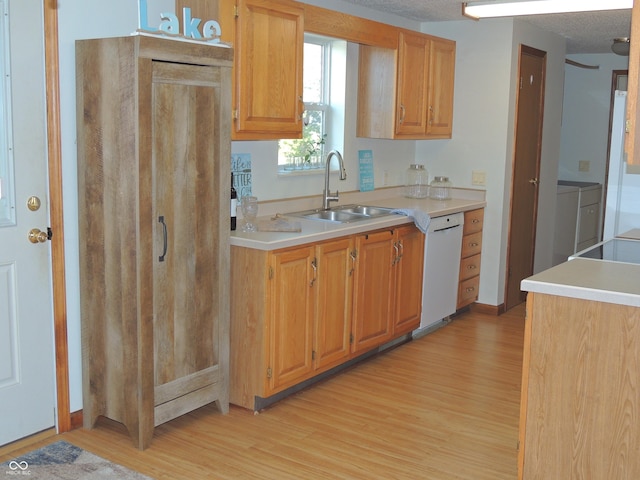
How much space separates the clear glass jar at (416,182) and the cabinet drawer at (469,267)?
0.61 m

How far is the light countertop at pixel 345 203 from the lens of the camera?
3.58 m

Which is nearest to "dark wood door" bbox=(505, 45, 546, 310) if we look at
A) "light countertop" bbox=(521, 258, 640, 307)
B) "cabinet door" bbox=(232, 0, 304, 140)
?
"cabinet door" bbox=(232, 0, 304, 140)

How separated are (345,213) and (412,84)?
1.11 meters

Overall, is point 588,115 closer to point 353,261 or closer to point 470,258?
point 470,258

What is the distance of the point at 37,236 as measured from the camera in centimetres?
315

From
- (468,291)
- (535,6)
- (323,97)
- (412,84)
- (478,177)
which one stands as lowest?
(468,291)

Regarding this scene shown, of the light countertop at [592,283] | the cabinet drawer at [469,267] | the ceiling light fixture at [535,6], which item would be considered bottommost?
the cabinet drawer at [469,267]

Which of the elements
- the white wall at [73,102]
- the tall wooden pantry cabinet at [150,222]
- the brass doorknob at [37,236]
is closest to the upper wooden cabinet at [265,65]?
the tall wooden pantry cabinet at [150,222]

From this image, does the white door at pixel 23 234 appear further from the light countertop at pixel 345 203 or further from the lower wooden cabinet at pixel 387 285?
the lower wooden cabinet at pixel 387 285

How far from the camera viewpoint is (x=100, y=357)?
3287mm

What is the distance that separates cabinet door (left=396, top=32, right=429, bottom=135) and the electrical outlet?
64 cm

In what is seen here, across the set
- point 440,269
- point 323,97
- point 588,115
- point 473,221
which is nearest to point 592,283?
point 440,269

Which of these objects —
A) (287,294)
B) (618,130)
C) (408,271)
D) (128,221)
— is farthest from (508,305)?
(128,221)

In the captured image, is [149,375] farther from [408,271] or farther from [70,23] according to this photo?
[408,271]
